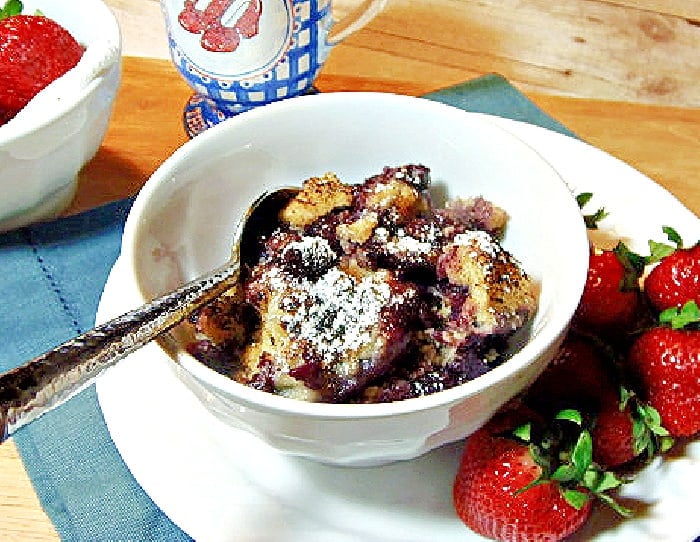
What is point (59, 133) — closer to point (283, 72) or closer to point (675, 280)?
point (283, 72)

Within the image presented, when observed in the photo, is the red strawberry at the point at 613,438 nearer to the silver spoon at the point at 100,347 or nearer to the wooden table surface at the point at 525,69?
the silver spoon at the point at 100,347

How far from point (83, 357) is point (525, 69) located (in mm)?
1109

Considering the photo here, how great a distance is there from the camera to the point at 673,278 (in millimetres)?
916

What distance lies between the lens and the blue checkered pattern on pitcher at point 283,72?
1291 millimetres

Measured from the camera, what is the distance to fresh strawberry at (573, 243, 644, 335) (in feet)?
3.00

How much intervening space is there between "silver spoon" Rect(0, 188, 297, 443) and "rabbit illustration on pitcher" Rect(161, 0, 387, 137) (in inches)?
14.9

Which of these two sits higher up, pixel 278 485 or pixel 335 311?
pixel 335 311

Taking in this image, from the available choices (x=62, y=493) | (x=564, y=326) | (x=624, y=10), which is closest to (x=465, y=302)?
(x=564, y=326)

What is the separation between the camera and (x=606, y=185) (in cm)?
110

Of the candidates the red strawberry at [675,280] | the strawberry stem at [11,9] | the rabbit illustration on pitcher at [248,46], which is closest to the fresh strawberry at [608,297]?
the red strawberry at [675,280]

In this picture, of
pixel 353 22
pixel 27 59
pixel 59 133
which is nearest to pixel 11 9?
pixel 27 59

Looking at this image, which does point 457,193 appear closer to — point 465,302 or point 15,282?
point 465,302

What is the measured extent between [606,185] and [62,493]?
67cm

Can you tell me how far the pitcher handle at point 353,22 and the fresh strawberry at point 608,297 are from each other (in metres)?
0.58
